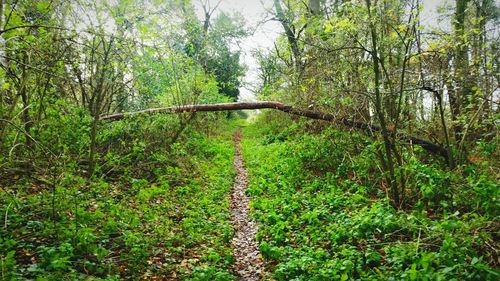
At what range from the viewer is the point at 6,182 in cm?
622

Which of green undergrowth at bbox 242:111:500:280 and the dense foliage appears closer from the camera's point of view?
green undergrowth at bbox 242:111:500:280

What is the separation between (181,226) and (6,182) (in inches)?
142

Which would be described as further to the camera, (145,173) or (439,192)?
(145,173)

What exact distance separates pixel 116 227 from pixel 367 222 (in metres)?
4.30

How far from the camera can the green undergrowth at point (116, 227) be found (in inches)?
166

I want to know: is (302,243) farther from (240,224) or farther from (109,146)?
(109,146)

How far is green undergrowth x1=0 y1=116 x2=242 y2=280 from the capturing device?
4227 mm

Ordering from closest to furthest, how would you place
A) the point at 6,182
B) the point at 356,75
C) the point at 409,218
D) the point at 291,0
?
the point at 409,218 → the point at 6,182 → the point at 356,75 → the point at 291,0

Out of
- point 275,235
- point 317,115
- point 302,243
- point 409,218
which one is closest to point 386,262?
point 409,218

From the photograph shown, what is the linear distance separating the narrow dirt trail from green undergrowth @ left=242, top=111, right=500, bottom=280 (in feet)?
0.72

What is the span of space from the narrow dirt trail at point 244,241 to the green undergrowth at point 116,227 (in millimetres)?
204

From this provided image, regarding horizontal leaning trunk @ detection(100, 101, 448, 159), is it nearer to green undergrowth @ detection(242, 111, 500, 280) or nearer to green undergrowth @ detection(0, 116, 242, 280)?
green undergrowth @ detection(242, 111, 500, 280)

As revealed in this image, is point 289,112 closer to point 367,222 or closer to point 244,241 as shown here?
point 244,241

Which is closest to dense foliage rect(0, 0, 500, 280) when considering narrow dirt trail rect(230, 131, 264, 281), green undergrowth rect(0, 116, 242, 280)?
green undergrowth rect(0, 116, 242, 280)
